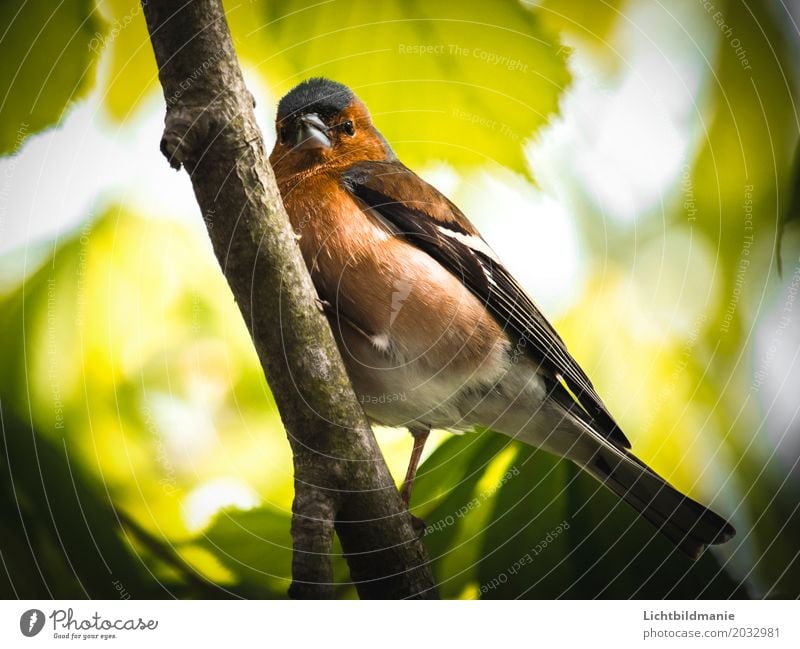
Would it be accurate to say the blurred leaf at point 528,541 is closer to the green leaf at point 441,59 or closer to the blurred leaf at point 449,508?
the blurred leaf at point 449,508

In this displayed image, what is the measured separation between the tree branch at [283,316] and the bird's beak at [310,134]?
0.49 meters

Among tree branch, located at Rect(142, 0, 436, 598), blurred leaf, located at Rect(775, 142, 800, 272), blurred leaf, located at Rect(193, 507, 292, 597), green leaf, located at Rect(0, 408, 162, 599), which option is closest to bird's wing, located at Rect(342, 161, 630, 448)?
tree branch, located at Rect(142, 0, 436, 598)

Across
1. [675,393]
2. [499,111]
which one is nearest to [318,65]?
[499,111]

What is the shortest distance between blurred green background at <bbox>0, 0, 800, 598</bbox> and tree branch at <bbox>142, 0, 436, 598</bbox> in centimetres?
28

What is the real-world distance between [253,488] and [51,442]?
484 mm

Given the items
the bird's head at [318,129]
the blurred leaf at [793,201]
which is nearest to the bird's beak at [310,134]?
the bird's head at [318,129]

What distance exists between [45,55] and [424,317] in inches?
43.8

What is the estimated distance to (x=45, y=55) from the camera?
1.77m

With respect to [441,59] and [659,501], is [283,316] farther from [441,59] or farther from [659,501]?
[659,501]

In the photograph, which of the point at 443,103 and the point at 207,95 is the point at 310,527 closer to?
the point at 207,95

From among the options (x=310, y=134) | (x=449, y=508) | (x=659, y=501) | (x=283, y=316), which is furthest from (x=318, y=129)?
(x=659, y=501)

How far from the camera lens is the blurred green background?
1728 mm

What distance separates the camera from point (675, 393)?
6.06 ft

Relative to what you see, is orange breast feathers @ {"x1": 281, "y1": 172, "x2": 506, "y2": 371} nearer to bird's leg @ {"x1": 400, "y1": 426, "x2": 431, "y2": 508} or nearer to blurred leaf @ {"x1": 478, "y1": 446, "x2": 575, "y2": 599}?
bird's leg @ {"x1": 400, "y1": 426, "x2": 431, "y2": 508}
